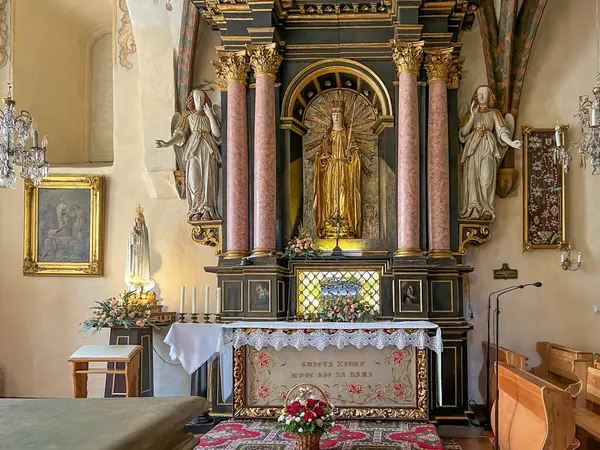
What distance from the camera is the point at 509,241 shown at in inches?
375

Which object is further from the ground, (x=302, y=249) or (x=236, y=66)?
(x=236, y=66)

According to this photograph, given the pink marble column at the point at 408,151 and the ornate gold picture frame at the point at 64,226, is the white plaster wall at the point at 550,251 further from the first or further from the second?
the ornate gold picture frame at the point at 64,226

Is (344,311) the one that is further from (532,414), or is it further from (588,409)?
(532,414)

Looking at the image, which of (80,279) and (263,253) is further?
(80,279)

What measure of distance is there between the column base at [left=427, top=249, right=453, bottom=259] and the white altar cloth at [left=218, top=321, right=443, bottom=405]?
112 centimetres

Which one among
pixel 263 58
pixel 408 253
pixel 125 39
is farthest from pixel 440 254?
pixel 125 39

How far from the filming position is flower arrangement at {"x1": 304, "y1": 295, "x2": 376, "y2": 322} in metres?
8.52

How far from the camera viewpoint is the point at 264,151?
353 inches

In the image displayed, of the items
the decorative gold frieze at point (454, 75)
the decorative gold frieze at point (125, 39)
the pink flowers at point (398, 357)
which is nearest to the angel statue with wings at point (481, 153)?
the decorative gold frieze at point (454, 75)

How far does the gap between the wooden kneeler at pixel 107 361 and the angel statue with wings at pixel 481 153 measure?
4.71m

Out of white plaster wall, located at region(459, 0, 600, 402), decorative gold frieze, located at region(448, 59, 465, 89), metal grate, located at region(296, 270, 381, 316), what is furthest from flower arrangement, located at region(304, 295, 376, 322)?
decorative gold frieze, located at region(448, 59, 465, 89)

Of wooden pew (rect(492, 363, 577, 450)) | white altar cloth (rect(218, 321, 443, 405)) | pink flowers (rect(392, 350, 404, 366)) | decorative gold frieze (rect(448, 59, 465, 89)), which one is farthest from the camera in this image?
decorative gold frieze (rect(448, 59, 465, 89))

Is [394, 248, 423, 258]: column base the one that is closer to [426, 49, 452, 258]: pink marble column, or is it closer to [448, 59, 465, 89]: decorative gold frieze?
[426, 49, 452, 258]: pink marble column

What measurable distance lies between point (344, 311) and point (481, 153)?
2.90 m
